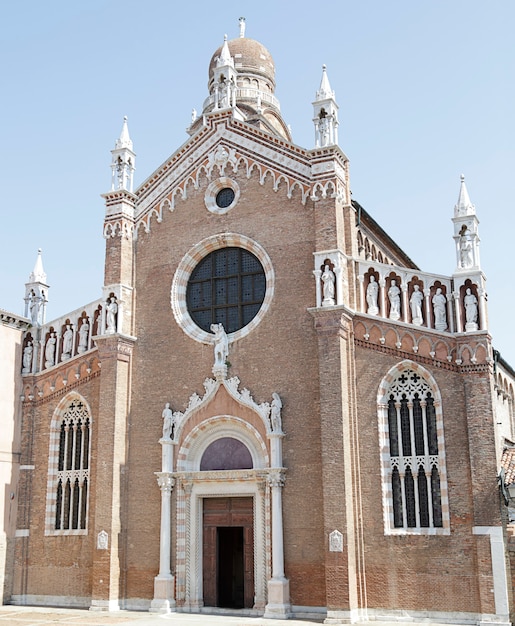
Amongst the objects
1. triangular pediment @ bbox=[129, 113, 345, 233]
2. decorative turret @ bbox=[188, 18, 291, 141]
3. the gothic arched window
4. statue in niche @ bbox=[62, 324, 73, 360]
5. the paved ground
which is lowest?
the paved ground

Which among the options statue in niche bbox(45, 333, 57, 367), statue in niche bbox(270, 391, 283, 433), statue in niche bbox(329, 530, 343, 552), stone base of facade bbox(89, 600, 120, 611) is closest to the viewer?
statue in niche bbox(329, 530, 343, 552)

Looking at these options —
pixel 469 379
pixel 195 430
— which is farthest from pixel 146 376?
A: pixel 469 379

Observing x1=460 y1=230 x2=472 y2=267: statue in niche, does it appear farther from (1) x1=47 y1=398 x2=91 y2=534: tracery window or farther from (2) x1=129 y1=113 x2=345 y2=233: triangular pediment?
(1) x1=47 y1=398 x2=91 y2=534: tracery window

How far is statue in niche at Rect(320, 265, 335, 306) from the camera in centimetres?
1927

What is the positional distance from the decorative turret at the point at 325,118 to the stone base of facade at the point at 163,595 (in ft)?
38.6

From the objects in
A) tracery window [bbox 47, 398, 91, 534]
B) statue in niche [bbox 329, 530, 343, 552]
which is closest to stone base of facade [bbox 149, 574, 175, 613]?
tracery window [bbox 47, 398, 91, 534]

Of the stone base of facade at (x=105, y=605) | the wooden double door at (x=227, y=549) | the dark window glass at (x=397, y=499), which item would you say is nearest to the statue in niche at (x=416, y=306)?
the dark window glass at (x=397, y=499)

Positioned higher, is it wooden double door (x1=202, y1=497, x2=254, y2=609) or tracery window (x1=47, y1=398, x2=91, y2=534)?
tracery window (x1=47, y1=398, x2=91, y2=534)

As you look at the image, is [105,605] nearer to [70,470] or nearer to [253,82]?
[70,470]

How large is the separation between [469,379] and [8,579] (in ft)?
45.1

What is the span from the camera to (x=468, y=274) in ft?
60.6

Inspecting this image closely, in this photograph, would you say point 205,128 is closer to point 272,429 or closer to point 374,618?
point 272,429

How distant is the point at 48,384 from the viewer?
23109 mm

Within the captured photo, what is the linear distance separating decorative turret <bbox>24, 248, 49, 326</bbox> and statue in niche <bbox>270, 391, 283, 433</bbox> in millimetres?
8601
